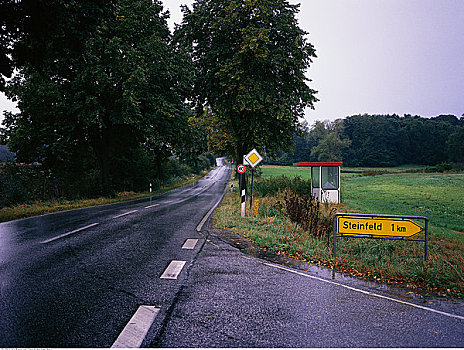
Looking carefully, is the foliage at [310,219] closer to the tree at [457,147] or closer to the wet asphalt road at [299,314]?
the wet asphalt road at [299,314]

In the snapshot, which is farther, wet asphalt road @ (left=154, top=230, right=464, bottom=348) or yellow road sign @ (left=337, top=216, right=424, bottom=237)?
yellow road sign @ (left=337, top=216, right=424, bottom=237)

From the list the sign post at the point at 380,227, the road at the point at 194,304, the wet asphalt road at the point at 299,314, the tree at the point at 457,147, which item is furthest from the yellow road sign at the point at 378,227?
the tree at the point at 457,147

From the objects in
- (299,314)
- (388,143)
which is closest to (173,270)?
(299,314)

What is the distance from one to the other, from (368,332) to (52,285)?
462 cm

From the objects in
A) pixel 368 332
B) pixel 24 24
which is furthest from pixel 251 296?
pixel 24 24

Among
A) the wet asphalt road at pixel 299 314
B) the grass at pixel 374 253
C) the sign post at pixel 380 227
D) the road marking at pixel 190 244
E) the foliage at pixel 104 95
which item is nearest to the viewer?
the wet asphalt road at pixel 299 314

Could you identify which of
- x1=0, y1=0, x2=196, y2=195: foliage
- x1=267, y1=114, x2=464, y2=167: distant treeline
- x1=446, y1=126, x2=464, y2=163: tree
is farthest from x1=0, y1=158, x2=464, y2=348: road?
x1=446, y1=126, x2=464, y2=163: tree

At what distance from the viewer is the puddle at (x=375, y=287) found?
3.93 meters

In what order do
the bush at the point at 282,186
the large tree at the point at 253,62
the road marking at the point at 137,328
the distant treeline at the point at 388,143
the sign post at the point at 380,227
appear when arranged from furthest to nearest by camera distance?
the distant treeline at the point at 388,143 < the bush at the point at 282,186 < the large tree at the point at 253,62 < the sign post at the point at 380,227 < the road marking at the point at 137,328

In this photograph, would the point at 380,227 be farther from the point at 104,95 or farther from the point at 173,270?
the point at 104,95

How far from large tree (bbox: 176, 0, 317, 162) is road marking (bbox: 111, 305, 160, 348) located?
1168cm

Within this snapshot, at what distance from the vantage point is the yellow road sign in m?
5.59

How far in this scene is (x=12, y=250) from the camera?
19.2 ft

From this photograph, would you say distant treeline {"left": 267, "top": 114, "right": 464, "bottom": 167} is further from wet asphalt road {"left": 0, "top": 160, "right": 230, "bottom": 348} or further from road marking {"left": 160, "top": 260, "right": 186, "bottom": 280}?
road marking {"left": 160, "top": 260, "right": 186, "bottom": 280}
